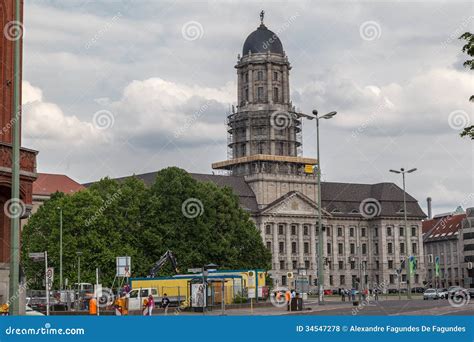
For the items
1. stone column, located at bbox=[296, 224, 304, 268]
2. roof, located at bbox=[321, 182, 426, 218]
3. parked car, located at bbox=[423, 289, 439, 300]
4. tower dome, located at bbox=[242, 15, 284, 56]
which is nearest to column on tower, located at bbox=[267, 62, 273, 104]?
tower dome, located at bbox=[242, 15, 284, 56]

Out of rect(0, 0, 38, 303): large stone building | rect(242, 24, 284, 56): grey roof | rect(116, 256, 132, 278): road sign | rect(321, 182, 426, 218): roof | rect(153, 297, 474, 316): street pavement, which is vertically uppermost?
rect(242, 24, 284, 56): grey roof

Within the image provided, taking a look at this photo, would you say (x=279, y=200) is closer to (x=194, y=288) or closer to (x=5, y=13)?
(x=194, y=288)

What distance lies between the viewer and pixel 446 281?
191 m

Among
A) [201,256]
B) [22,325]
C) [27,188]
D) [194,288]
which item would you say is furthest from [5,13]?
[201,256]

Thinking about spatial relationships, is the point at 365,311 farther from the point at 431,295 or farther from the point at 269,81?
the point at 269,81

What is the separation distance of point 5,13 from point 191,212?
60.1 meters

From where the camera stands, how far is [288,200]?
159m

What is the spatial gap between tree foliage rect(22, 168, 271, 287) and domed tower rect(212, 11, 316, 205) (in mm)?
60610

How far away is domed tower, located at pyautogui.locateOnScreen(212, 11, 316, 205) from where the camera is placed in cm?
16100

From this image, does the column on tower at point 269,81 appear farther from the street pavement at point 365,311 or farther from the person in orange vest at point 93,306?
the person in orange vest at point 93,306

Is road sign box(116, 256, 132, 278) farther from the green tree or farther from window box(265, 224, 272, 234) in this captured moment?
window box(265, 224, 272, 234)

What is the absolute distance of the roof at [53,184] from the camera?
495 feet

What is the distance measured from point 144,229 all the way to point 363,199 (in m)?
90.0

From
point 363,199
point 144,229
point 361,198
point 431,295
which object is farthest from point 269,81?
point 431,295
